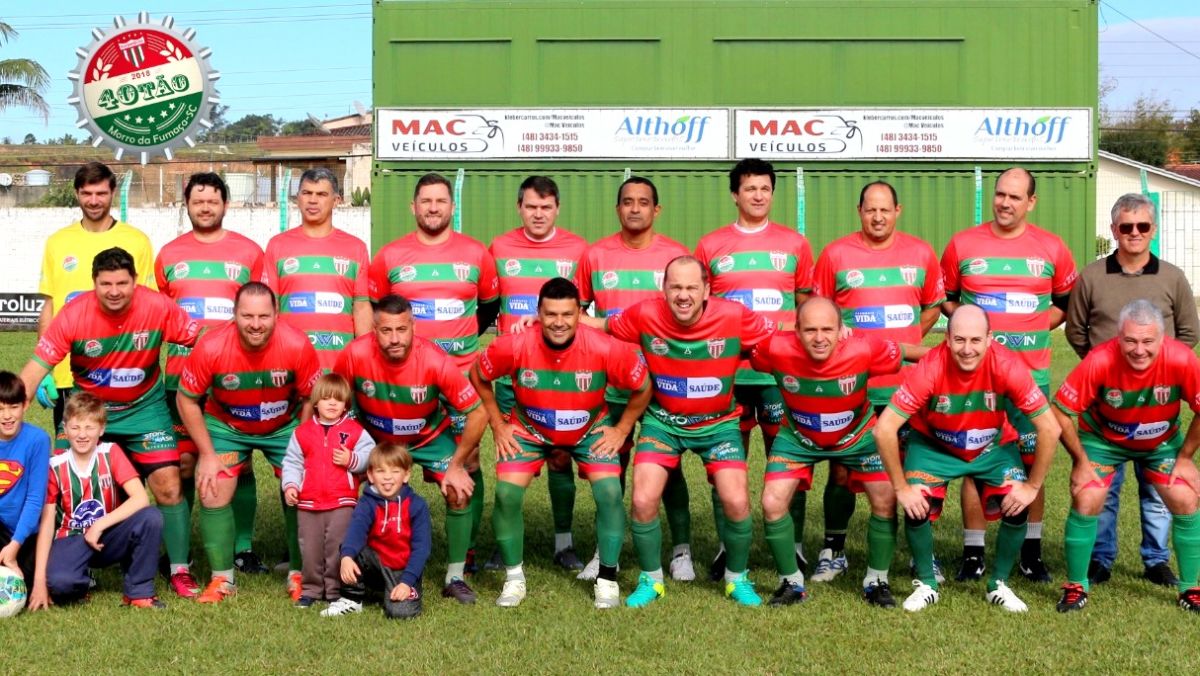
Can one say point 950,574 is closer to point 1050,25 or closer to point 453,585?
point 453,585

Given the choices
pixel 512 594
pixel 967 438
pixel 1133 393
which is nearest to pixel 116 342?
pixel 512 594

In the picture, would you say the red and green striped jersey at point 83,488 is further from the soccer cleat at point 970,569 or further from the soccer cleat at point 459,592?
the soccer cleat at point 970,569

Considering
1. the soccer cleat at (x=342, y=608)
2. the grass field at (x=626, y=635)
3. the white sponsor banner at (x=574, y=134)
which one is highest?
the white sponsor banner at (x=574, y=134)

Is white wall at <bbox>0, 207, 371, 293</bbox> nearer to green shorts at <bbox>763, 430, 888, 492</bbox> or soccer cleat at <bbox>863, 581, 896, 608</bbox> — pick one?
green shorts at <bbox>763, 430, 888, 492</bbox>

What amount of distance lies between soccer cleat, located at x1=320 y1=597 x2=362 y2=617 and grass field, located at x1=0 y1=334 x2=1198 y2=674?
0.19 ft

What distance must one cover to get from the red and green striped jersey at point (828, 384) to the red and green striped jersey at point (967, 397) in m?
0.26

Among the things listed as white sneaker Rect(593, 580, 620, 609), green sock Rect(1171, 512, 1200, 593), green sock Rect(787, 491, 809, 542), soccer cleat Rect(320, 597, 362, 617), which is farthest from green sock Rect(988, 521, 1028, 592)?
soccer cleat Rect(320, 597, 362, 617)

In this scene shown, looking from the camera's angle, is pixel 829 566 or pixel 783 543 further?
pixel 829 566

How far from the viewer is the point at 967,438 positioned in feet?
20.2

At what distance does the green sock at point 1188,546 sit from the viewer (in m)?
6.06

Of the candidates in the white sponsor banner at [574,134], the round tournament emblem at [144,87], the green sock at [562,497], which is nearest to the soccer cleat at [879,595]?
the green sock at [562,497]

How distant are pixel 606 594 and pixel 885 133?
11.7 m

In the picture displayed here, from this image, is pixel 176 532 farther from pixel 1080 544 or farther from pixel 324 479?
pixel 1080 544

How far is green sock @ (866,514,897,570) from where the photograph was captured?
20.4ft
